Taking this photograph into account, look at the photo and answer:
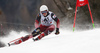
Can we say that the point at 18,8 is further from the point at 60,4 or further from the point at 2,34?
the point at 60,4

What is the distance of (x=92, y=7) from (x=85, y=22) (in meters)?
1.27

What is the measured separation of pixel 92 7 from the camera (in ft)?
36.0

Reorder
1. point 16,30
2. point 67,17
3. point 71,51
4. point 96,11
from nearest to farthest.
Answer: point 71,51, point 96,11, point 67,17, point 16,30

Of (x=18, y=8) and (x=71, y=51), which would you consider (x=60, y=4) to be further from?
(x=71, y=51)

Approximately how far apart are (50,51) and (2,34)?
11645 millimetres

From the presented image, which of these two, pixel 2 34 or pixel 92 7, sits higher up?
pixel 92 7

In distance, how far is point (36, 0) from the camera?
43.5 ft

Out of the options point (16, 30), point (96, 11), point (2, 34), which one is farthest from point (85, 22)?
point (2, 34)

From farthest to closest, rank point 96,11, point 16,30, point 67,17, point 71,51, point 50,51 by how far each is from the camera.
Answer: point 16,30 < point 67,17 < point 96,11 < point 50,51 < point 71,51

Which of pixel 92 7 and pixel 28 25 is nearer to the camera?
pixel 92 7

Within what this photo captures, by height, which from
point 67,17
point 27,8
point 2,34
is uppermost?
point 27,8

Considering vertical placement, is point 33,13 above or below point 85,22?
above

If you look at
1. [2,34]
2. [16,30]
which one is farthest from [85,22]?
[2,34]

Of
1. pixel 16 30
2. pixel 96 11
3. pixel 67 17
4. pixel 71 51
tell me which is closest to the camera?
pixel 71 51
